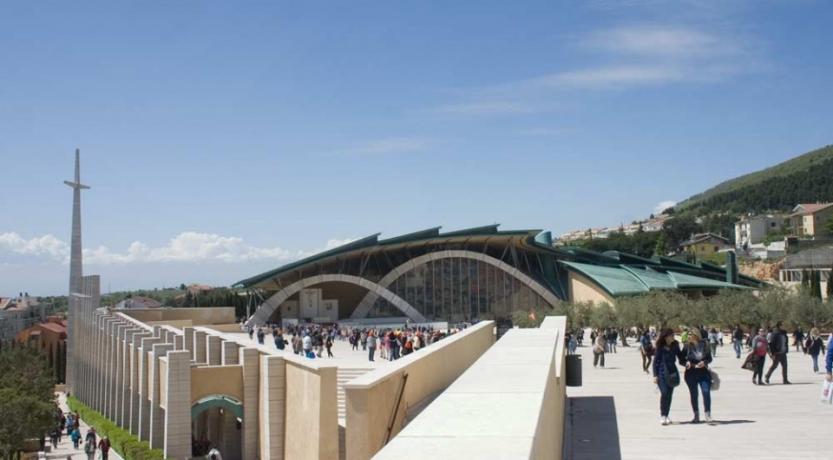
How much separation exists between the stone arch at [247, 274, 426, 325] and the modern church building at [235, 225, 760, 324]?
0.07 metres

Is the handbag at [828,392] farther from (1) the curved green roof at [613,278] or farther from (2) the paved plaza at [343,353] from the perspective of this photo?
(1) the curved green roof at [613,278]

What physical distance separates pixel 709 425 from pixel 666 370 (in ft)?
2.47

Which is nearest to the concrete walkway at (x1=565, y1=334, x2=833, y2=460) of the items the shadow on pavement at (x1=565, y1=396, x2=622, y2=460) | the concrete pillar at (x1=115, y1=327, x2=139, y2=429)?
the shadow on pavement at (x1=565, y1=396, x2=622, y2=460)

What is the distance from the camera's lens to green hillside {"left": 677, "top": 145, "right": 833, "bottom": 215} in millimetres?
153875

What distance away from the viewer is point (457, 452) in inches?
132

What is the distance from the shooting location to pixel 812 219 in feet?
390

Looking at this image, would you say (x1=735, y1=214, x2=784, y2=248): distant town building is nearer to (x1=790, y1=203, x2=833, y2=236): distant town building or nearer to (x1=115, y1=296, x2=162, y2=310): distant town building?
(x1=790, y1=203, x2=833, y2=236): distant town building

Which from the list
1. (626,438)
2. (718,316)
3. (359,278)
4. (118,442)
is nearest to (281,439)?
(626,438)

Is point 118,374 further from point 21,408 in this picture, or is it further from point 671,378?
point 671,378

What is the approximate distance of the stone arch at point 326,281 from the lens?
Answer: 65062 mm

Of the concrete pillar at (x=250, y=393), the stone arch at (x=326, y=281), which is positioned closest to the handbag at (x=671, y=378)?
the concrete pillar at (x=250, y=393)

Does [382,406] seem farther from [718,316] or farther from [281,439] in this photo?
[718,316]

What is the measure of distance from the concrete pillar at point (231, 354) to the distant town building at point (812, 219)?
355 feet

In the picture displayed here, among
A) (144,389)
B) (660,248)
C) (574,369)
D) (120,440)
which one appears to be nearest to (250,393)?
(574,369)
